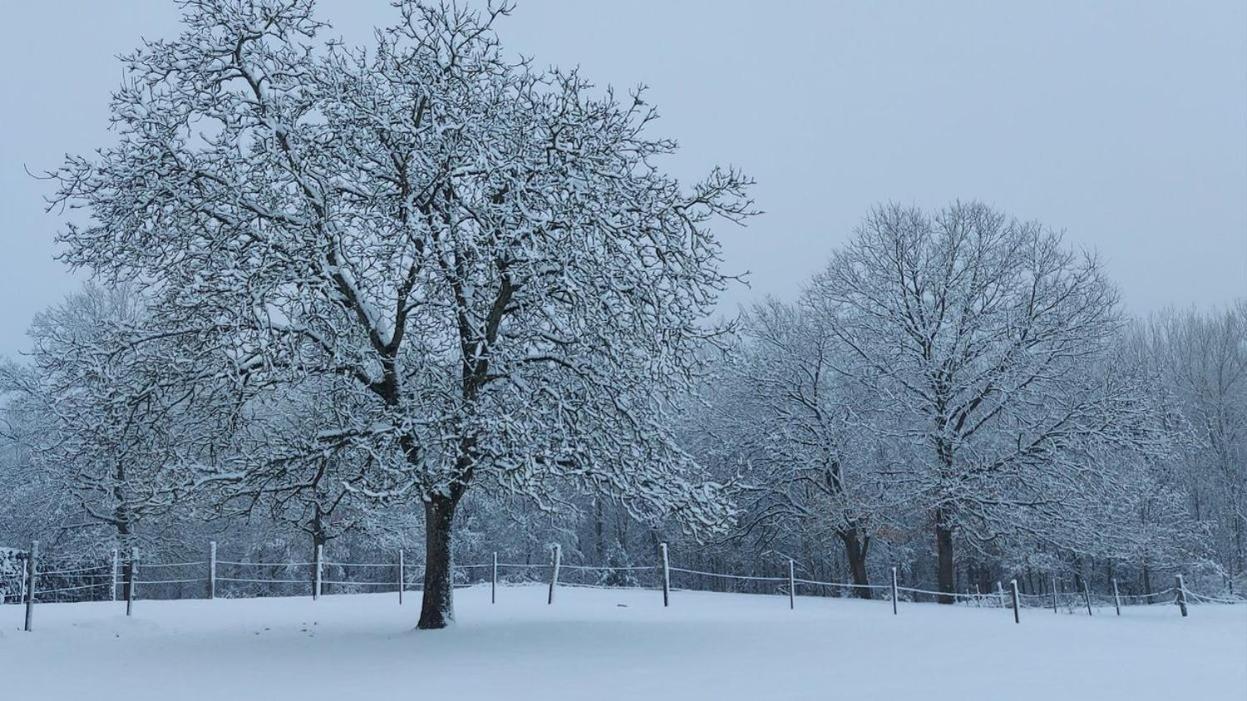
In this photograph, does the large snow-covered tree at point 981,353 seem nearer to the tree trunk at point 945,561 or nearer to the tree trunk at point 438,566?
the tree trunk at point 945,561

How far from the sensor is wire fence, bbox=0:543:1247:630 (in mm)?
26125

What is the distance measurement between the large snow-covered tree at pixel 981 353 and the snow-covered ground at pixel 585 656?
6363 mm

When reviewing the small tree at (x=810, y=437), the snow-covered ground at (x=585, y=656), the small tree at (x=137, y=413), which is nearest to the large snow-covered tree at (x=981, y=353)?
the small tree at (x=810, y=437)

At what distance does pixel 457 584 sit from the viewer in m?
42.8

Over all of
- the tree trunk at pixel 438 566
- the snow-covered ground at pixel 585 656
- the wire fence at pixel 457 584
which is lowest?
the wire fence at pixel 457 584

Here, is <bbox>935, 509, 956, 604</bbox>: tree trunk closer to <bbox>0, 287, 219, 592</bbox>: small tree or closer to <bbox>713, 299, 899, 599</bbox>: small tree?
<bbox>713, 299, 899, 599</bbox>: small tree

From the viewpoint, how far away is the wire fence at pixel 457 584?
2612 centimetres

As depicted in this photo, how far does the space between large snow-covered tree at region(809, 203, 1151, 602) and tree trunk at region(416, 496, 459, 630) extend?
15278 millimetres

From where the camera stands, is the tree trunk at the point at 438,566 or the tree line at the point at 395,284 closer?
the tree line at the point at 395,284

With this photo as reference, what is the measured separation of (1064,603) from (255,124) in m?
29.6

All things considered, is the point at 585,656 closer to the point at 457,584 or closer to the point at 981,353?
the point at 981,353

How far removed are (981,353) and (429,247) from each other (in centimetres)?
1935

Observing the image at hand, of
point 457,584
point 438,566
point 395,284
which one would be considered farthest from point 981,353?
point 457,584

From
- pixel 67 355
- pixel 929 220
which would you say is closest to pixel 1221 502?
pixel 929 220
